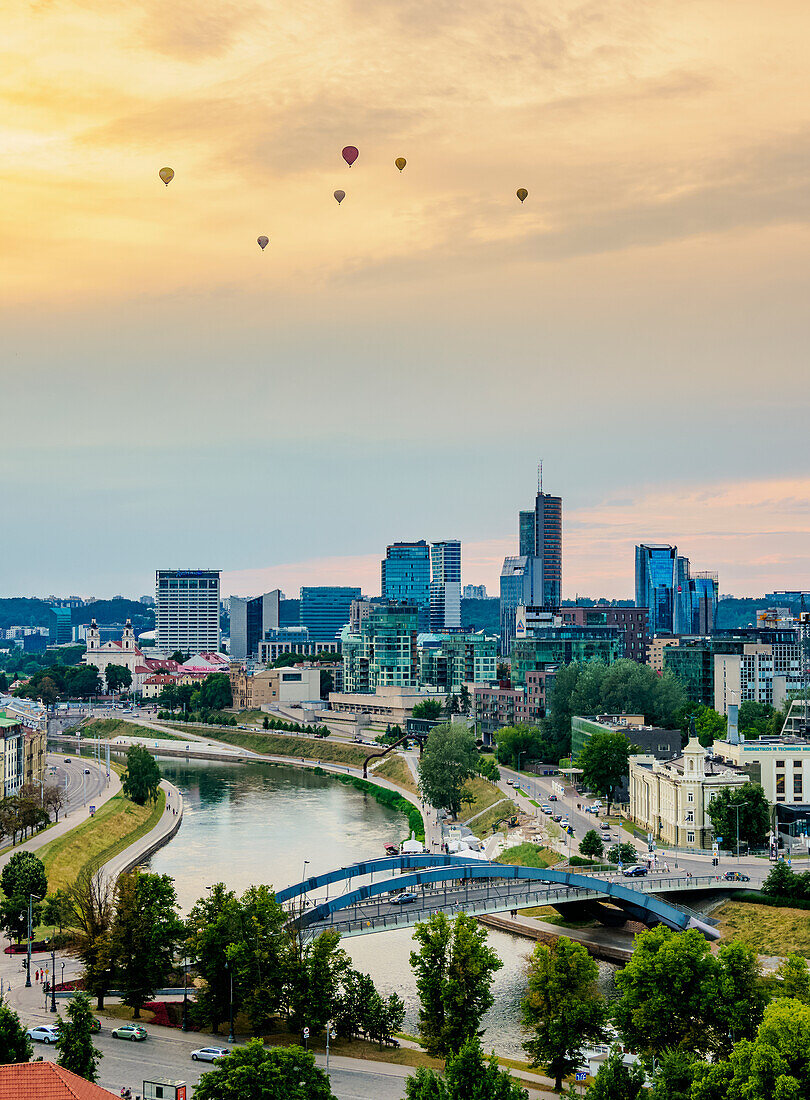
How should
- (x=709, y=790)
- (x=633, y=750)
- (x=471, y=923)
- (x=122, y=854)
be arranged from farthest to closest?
1. (x=633, y=750)
2. (x=122, y=854)
3. (x=709, y=790)
4. (x=471, y=923)

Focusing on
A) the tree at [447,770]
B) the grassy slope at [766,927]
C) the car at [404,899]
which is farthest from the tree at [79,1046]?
the tree at [447,770]

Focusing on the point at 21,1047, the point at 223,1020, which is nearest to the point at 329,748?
the point at 223,1020

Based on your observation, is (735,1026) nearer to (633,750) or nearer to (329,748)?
(633,750)

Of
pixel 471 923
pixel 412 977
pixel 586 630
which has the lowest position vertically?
pixel 412 977

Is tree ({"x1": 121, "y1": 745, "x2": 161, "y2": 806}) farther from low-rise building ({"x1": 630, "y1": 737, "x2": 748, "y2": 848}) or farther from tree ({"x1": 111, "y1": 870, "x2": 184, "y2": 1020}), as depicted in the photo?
tree ({"x1": 111, "y1": 870, "x2": 184, "y2": 1020})

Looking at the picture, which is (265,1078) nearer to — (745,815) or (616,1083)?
(616,1083)

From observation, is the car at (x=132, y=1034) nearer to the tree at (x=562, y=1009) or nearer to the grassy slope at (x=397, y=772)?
the tree at (x=562, y=1009)
